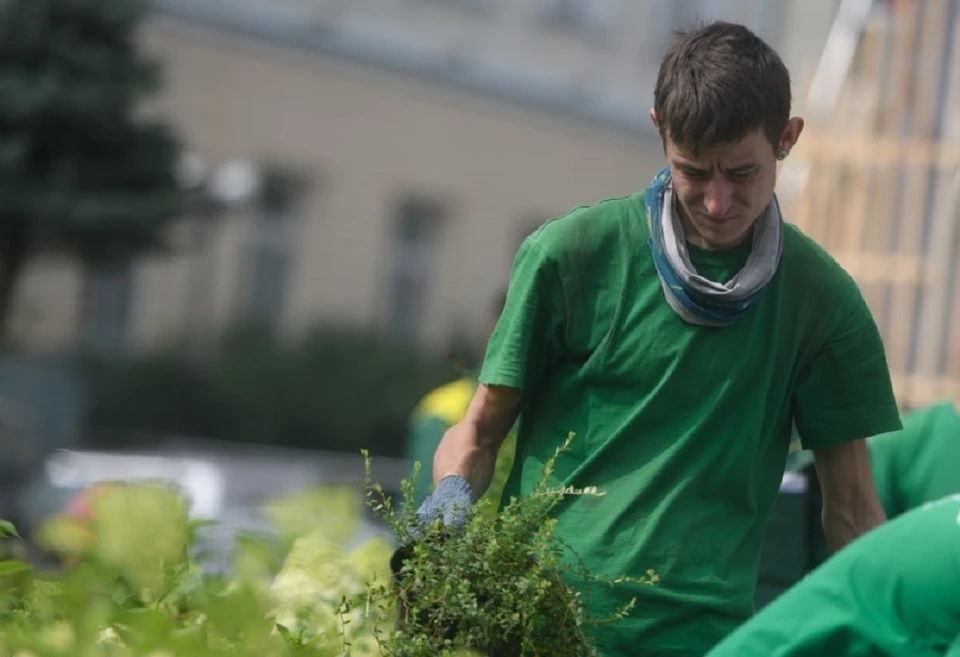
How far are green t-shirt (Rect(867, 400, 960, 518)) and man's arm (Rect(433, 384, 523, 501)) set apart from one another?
121 cm

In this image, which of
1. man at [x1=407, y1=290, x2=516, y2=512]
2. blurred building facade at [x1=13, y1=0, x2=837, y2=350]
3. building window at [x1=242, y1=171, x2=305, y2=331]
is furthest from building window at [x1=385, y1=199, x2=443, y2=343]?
man at [x1=407, y1=290, x2=516, y2=512]

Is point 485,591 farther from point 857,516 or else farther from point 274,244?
point 274,244

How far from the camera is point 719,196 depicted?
2.82 meters

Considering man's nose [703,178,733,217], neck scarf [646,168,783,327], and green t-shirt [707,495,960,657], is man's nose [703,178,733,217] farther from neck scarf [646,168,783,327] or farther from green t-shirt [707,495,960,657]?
green t-shirt [707,495,960,657]

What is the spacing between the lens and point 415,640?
251 cm

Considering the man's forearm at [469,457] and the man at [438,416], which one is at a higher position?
the man's forearm at [469,457]

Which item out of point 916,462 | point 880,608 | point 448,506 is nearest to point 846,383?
point 448,506

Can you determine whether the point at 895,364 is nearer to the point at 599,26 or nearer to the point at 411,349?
the point at 411,349

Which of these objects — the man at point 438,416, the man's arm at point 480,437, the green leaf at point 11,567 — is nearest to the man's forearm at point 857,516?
the man's arm at point 480,437

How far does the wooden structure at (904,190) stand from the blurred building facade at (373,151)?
12709 mm

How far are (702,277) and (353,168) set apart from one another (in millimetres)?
21150

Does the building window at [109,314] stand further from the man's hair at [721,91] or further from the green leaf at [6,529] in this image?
the man's hair at [721,91]

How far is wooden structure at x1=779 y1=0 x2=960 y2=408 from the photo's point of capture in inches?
325

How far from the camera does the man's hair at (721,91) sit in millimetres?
2764
